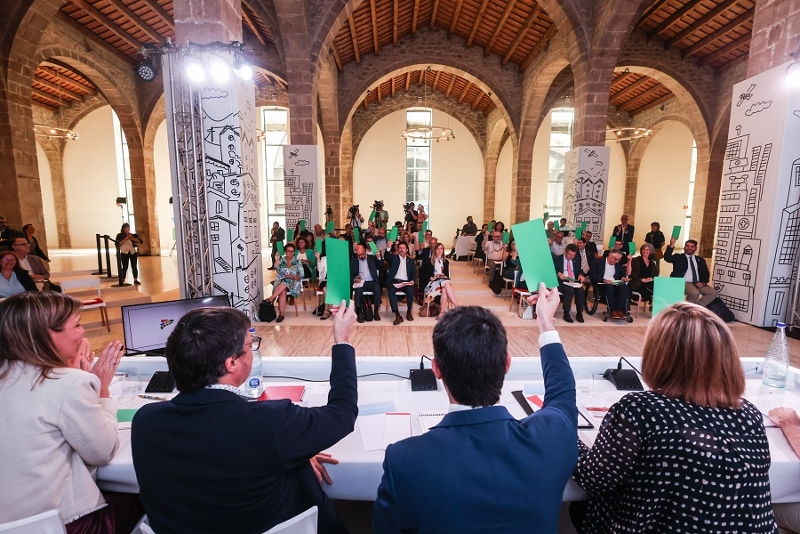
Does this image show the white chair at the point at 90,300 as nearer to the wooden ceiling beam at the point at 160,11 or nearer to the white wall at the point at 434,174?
the wooden ceiling beam at the point at 160,11

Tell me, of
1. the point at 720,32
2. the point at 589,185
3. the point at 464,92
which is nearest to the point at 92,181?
the point at 464,92

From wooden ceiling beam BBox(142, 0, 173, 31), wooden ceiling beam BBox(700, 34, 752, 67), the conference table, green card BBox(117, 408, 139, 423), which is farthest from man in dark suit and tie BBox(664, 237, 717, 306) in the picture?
wooden ceiling beam BBox(142, 0, 173, 31)

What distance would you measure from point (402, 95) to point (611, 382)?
15.2m

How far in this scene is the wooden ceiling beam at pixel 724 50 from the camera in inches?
372

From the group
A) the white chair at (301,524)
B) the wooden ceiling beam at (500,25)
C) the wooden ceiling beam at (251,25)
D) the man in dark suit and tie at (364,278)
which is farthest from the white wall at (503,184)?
the white chair at (301,524)

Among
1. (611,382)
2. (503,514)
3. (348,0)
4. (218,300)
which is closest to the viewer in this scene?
(503,514)

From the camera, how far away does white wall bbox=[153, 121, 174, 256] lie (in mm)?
14680

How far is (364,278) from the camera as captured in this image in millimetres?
5891

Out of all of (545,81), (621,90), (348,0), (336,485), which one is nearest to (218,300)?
→ (336,485)

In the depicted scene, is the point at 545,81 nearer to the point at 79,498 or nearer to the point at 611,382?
the point at 611,382

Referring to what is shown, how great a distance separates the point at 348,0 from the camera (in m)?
7.49

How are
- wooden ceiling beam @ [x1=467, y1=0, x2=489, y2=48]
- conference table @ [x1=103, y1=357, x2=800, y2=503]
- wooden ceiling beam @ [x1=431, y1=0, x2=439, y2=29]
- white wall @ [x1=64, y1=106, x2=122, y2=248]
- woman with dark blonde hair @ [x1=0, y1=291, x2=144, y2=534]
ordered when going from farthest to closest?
white wall @ [x1=64, y1=106, x2=122, y2=248] → wooden ceiling beam @ [x1=431, y1=0, x2=439, y2=29] → wooden ceiling beam @ [x1=467, y1=0, x2=489, y2=48] → conference table @ [x1=103, y1=357, x2=800, y2=503] → woman with dark blonde hair @ [x1=0, y1=291, x2=144, y2=534]

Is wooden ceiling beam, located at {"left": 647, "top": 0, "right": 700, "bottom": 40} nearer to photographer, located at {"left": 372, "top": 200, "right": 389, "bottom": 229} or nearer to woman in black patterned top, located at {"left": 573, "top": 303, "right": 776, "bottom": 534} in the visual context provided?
photographer, located at {"left": 372, "top": 200, "right": 389, "bottom": 229}

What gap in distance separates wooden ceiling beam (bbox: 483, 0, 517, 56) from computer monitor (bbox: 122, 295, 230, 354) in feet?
32.1
